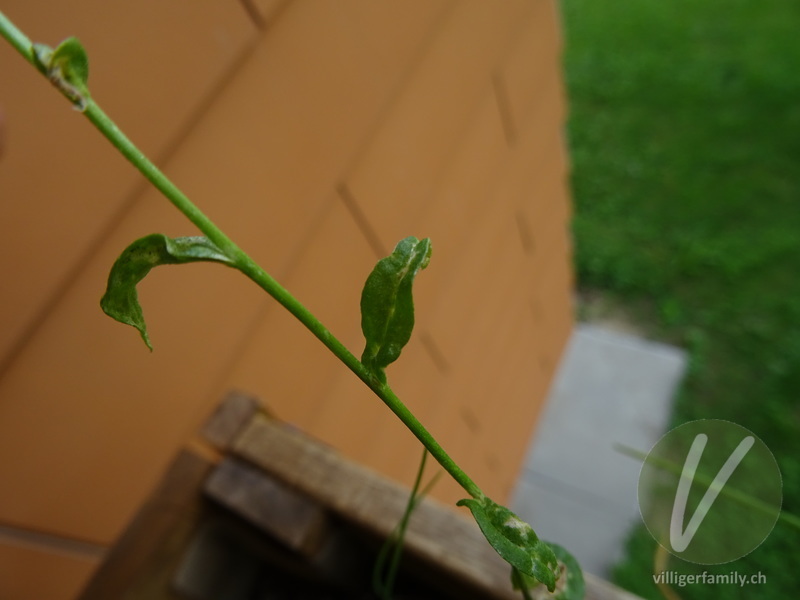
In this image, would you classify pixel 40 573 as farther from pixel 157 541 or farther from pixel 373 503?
pixel 373 503

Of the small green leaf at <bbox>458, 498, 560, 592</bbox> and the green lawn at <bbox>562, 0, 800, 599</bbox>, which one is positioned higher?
the small green leaf at <bbox>458, 498, 560, 592</bbox>

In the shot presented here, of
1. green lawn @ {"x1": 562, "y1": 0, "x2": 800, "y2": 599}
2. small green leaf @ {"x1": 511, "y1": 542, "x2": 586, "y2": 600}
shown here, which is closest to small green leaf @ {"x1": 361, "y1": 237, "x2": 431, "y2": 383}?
small green leaf @ {"x1": 511, "y1": 542, "x2": 586, "y2": 600}

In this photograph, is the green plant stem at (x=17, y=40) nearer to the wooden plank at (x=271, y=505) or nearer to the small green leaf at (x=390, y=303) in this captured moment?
the small green leaf at (x=390, y=303)

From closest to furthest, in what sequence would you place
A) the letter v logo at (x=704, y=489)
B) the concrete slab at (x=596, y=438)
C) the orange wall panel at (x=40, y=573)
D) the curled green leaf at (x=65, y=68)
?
the curled green leaf at (x=65, y=68), the letter v logo at (x=704, y=489), the orange wall panel at (x=40, y=573), the concrete slab at (x=596, y=438)

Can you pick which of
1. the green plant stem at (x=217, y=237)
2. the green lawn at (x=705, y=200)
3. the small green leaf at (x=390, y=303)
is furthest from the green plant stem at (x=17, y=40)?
the green lawn at (x=705, y=200)

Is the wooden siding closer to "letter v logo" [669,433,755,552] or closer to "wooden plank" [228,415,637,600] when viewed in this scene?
"wooden plank" [228,415,637,600]

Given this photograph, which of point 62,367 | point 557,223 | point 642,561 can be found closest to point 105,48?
point 62,367

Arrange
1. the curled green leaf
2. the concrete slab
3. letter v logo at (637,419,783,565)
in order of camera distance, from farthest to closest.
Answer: the concrete slab → letter v logo at (637,419,783,565) → the curled green leaf
